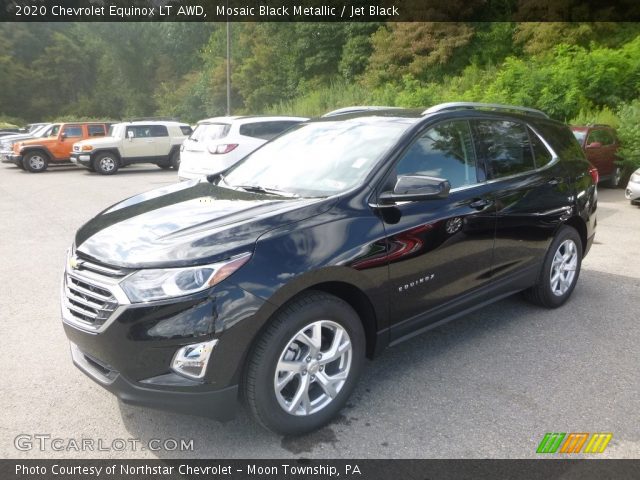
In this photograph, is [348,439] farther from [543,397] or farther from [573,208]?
[573,208]

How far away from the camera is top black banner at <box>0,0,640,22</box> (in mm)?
25062

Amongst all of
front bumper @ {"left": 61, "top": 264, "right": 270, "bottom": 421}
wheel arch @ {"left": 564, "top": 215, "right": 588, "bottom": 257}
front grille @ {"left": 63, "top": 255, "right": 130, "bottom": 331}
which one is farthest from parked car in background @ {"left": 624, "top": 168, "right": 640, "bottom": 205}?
front grille @ {"left": 63, "top": 255, "right": 130, "bottom": 331}

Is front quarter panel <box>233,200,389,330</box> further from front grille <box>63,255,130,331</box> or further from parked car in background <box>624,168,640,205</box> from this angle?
parked car in background <box>624,168,640,205</box>

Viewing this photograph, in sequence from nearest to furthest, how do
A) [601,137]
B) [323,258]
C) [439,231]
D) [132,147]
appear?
[323,258]
[439,231]
[601,137]
[132,147]

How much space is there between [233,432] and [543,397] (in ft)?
6.28

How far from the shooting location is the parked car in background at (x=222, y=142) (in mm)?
11086

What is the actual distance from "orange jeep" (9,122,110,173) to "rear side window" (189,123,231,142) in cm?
939

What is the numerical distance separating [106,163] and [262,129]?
7952mm

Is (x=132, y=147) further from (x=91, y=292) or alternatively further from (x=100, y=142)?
(x=91, y=292)

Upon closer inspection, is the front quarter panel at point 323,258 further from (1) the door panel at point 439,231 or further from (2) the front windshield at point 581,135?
(2) the front windshield at point 581,135

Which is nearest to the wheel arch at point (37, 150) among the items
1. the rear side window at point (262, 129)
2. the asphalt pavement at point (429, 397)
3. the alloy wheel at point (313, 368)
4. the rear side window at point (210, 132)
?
the rear side window at point (210, 132)

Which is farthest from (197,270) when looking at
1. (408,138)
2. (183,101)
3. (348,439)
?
(183,101)

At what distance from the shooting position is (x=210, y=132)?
12.2 meters

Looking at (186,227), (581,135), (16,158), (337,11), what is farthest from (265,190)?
(337,11)
